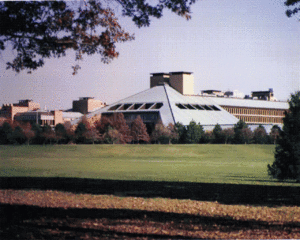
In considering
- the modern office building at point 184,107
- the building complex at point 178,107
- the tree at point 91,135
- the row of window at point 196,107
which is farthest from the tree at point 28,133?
the row of window at point 196,107

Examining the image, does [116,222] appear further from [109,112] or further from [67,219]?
[109,112]

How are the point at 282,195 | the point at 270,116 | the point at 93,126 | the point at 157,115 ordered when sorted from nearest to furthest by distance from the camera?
the point at 282,195 < the point at 93,126 < the point at 157,115 < the point at 270,116

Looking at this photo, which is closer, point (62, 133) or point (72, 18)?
point (72, 18)

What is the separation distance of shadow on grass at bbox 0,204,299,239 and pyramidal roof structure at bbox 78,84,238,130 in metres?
78.7

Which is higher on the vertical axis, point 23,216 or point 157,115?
point 157,115

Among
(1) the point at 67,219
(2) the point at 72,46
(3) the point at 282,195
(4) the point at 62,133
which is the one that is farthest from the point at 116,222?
(4) the point at 62,133

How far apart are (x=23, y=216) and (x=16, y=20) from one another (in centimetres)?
475

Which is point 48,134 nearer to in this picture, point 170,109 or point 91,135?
point 91,135

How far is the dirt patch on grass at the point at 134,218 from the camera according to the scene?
288 inches

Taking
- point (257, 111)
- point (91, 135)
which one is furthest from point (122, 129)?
point (257, 111)

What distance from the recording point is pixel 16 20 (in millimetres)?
10422

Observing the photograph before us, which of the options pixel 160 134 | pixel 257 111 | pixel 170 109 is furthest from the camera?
pixel 257 111

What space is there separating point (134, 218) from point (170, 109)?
283ft

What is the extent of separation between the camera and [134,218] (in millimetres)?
8641
